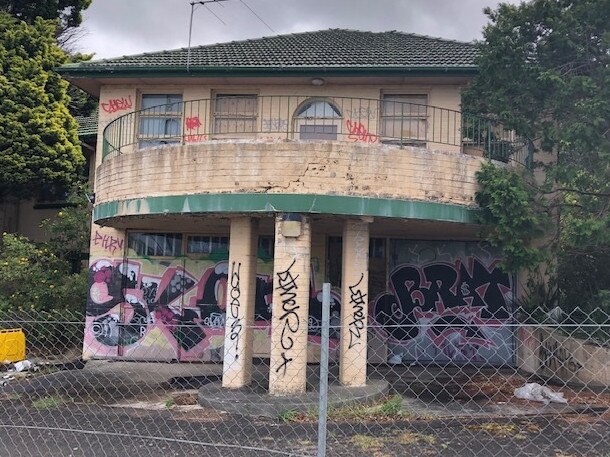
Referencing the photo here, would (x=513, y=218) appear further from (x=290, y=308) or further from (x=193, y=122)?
(x=193, y=122)

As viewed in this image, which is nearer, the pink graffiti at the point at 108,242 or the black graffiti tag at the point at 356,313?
the black graffiti tag at the point at 356,313

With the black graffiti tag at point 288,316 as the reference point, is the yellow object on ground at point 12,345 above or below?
below

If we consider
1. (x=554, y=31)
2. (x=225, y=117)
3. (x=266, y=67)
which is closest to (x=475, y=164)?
(x=554, y=31)

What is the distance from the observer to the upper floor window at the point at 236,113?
12945mm

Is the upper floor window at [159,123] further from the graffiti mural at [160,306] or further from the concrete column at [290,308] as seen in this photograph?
the concrete column at [290,308]

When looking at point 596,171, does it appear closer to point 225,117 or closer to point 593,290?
point 593,290

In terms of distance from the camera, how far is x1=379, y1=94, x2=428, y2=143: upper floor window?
12617mm

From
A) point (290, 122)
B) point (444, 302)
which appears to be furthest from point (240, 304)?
point (444, 302)

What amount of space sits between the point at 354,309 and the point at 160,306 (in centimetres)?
554

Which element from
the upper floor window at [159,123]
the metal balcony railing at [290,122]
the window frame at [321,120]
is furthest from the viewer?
the upper floor window at [159,123]

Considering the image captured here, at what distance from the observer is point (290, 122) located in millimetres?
12805

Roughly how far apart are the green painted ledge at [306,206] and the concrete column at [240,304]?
0.57 m

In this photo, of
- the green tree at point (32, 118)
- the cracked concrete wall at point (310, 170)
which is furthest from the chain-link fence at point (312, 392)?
the green tree at point (32, 118)

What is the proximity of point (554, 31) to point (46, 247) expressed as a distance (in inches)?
502
